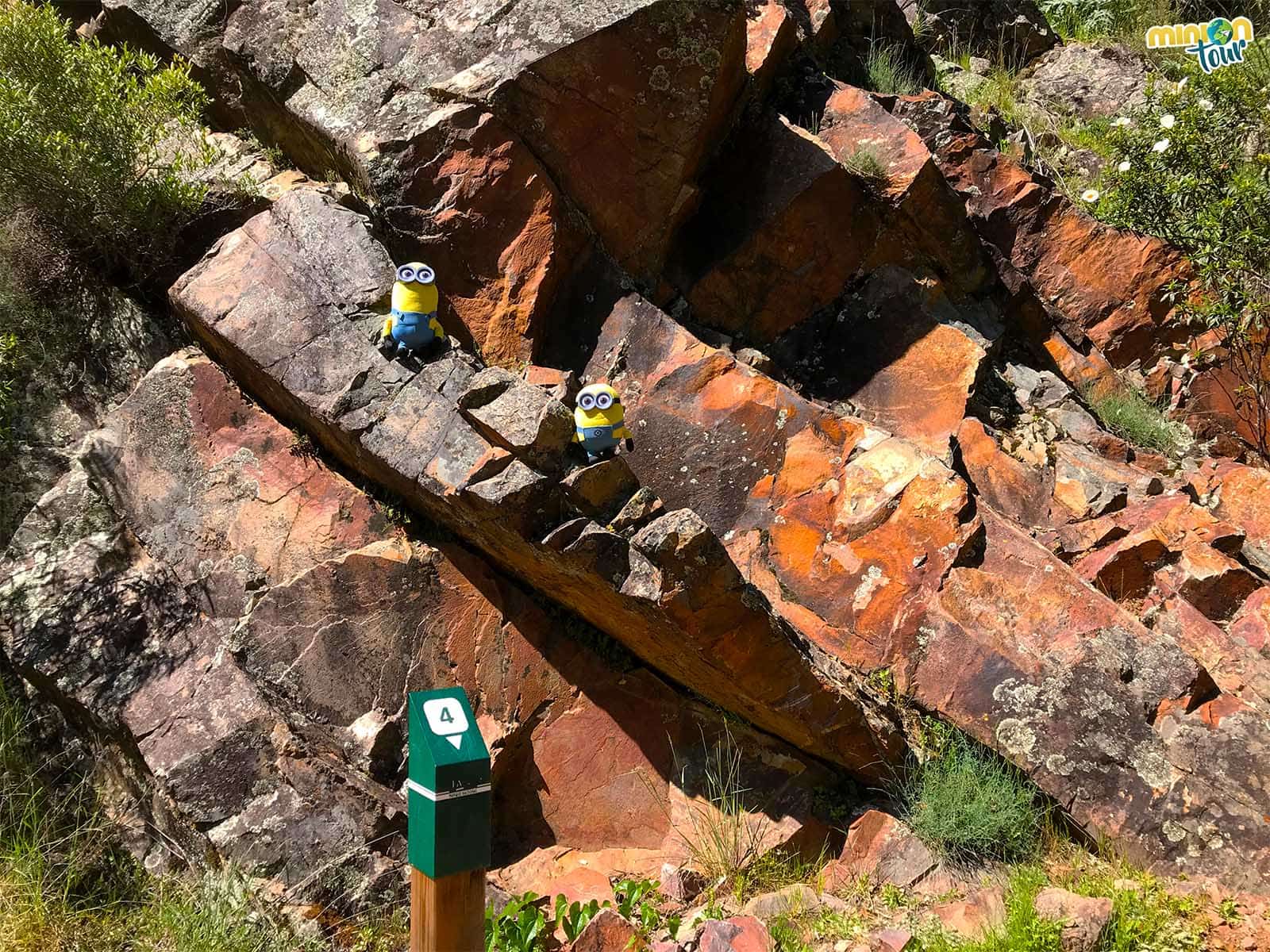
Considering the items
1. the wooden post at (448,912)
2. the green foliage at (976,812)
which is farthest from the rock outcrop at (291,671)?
the wooden post at (448,912)

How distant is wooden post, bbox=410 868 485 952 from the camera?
2539 millimetres

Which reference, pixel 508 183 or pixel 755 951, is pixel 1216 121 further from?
pixel 755 951

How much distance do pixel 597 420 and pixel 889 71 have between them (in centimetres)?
611

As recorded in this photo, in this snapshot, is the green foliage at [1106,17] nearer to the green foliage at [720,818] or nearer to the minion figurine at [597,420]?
the minion figurine at [597,420]

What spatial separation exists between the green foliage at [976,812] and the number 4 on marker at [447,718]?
288cm

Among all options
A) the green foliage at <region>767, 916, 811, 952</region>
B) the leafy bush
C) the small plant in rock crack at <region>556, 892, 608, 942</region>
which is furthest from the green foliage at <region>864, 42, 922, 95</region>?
the small plant in rock crack at <region>556, 892, 608, 942</region>

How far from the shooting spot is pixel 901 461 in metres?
5.52

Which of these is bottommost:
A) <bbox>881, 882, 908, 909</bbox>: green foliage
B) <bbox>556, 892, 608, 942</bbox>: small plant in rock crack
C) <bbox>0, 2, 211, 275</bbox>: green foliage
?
<bbox>881, 882, 908, 909</bbox>: green foliage

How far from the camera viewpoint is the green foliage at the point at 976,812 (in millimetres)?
4441

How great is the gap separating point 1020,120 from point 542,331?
23.3 feet

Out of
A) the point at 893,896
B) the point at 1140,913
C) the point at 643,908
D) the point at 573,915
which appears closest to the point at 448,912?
the point at 573,915

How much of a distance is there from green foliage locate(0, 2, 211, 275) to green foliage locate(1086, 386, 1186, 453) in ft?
21.3

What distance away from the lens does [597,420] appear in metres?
4.46

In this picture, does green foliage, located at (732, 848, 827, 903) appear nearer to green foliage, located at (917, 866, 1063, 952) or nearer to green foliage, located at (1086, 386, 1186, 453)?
green foliage, located at (917, 866, 1063, 952)
